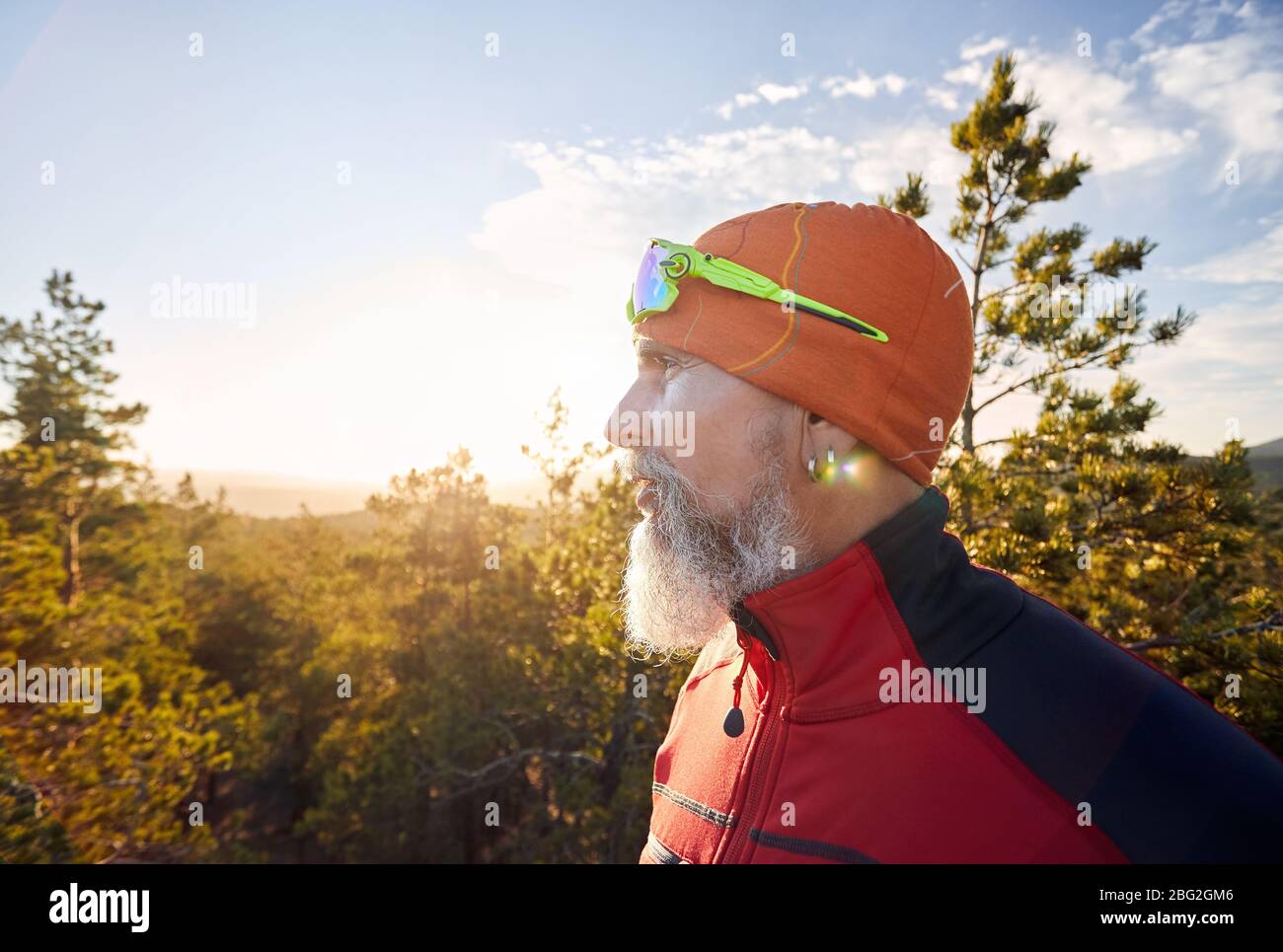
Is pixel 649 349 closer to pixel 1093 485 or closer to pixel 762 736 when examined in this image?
pixel 762 736

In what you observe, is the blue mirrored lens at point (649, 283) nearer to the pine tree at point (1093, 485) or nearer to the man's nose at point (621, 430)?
the man's nose at point (621, 430)

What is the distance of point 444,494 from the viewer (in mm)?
22031

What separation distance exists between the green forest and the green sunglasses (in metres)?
0.99

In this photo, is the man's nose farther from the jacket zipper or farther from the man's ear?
the jacket zipper

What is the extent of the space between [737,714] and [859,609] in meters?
0.52

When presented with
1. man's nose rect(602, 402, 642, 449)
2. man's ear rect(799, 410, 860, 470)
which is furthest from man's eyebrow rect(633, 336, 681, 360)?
man's ear rect(799, 410, 860, 470)

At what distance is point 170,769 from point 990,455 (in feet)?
44.2

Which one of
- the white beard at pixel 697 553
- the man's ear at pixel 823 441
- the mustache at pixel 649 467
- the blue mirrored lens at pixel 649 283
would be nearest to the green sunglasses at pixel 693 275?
the blue mirrored lens at pixel 649 283

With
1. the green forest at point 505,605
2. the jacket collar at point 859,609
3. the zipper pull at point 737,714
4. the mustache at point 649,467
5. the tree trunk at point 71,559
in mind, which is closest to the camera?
the jacket collar at point 859,609

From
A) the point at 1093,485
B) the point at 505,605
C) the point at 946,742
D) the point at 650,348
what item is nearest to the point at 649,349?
the point at 650,348

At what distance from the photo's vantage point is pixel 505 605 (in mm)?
14172

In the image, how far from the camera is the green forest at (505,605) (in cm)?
477

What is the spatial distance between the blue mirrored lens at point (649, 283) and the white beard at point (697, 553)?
58 cm
